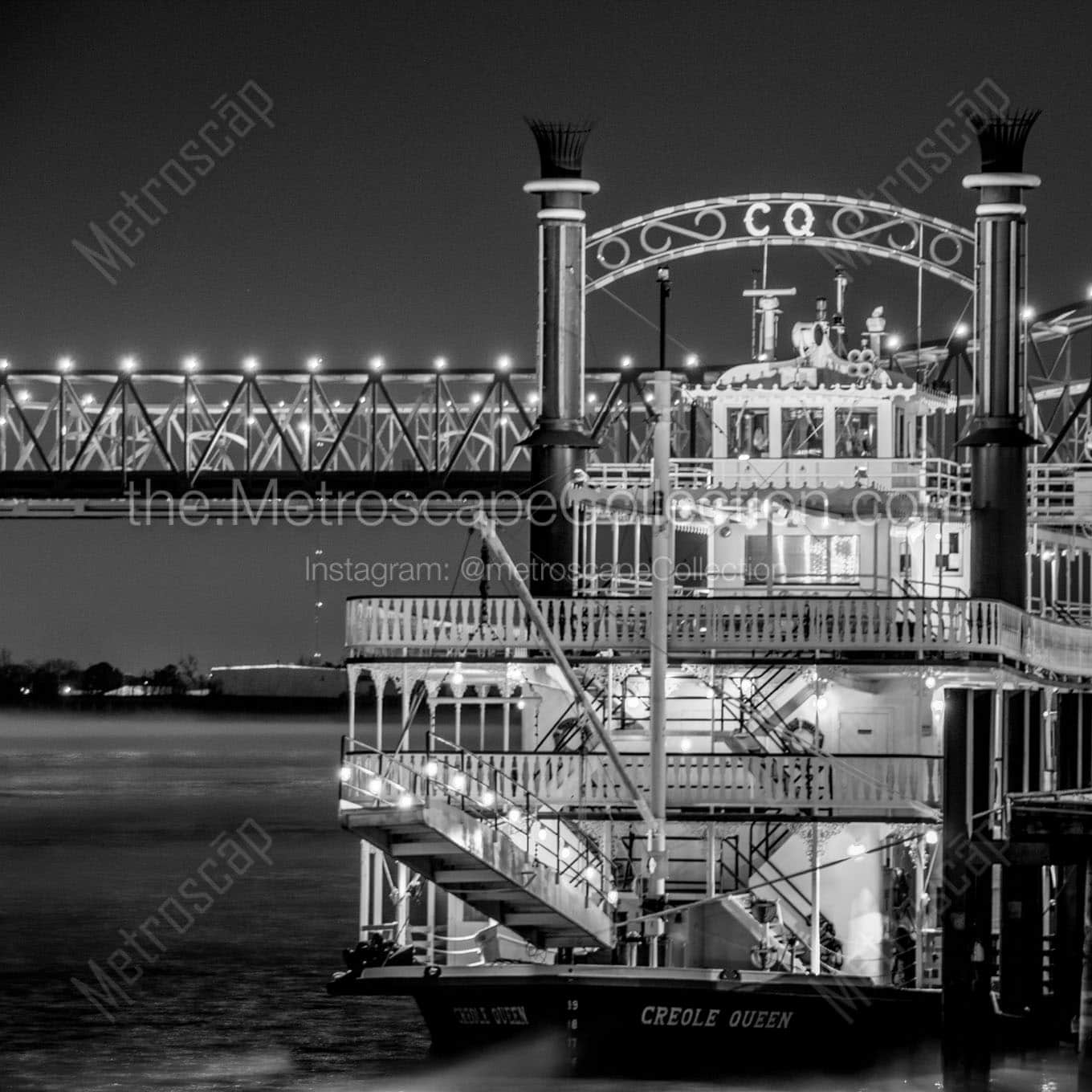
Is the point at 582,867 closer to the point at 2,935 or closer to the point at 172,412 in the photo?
the point at 2,935

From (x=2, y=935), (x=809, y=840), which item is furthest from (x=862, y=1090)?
(x=2, y=935)

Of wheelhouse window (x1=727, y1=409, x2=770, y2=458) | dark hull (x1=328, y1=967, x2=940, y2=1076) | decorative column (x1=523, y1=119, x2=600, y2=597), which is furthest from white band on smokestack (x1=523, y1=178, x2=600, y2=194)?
dark hull (x1=328, y1=967, x2=940, y2=1076)

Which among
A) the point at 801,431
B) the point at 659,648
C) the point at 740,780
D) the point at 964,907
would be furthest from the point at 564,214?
the point at 964,907

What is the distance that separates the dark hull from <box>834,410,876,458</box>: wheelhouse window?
1046 cm

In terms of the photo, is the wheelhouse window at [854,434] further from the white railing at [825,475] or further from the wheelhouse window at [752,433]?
the wheelhouse window at [752,433]

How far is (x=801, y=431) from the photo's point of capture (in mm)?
40375

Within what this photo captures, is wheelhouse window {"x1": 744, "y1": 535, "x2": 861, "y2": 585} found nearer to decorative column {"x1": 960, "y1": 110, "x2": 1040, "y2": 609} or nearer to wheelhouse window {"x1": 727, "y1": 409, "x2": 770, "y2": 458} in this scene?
wheelhouse window {"x1": 727, "y1": 409, "x2": 770, "y2": 458}

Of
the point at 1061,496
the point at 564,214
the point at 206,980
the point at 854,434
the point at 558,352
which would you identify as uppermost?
the point at 564,214

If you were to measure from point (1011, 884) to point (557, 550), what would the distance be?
10.7 m

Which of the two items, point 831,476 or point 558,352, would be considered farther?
point 558,352

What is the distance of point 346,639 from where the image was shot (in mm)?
34562

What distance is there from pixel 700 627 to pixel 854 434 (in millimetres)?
6714

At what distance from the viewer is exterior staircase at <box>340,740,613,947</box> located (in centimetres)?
3197

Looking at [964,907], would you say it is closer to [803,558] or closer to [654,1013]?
[654,1013]
